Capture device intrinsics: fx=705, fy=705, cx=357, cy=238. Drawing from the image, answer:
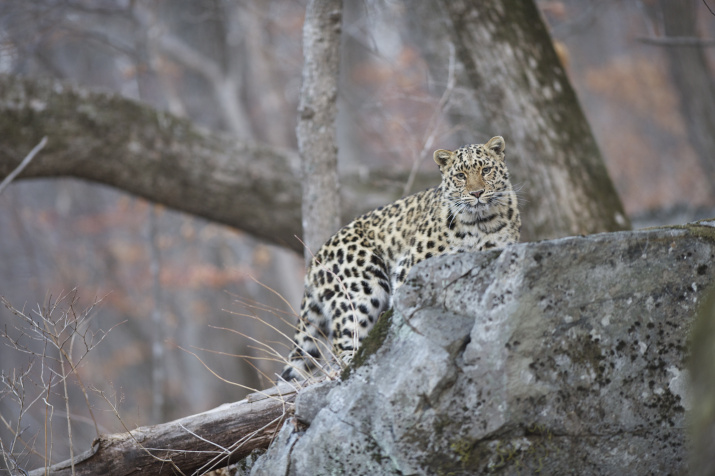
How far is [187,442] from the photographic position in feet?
15.4

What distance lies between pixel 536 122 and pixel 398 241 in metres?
3.18

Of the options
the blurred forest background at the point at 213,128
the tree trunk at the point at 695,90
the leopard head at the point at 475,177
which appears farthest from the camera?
the blurred forest background at the point at 213,128

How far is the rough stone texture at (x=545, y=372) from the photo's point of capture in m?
Answer: 3.81

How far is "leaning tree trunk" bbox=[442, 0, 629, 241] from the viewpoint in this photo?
8109 mm

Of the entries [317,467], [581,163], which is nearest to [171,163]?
[581,163]

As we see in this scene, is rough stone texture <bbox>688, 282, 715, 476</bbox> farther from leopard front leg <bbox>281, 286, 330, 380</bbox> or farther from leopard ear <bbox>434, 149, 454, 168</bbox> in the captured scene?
leopard front leg <bbox>281, 286, 330, 380</bbox>

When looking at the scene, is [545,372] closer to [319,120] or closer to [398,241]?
[398,241]

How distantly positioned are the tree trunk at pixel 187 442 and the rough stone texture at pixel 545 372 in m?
0.74

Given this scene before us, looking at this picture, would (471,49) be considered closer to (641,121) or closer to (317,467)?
(317,467)

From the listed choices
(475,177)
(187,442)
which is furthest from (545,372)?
(187,442)

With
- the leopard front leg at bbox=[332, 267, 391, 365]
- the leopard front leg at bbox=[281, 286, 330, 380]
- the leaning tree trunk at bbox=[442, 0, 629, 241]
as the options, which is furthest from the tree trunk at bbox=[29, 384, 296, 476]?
the leaning tree trunk at bbox=[442, 0, 629, 241]

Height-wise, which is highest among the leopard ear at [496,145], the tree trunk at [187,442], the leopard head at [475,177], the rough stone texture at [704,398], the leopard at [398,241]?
the leopard ear at [496,145]

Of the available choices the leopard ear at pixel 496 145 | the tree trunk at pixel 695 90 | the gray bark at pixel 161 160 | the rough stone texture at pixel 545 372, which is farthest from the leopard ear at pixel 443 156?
the tree trunk at pixel 695 90

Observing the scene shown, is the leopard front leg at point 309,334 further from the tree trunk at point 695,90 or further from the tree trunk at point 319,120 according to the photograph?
the tree trunk at point 695,90
